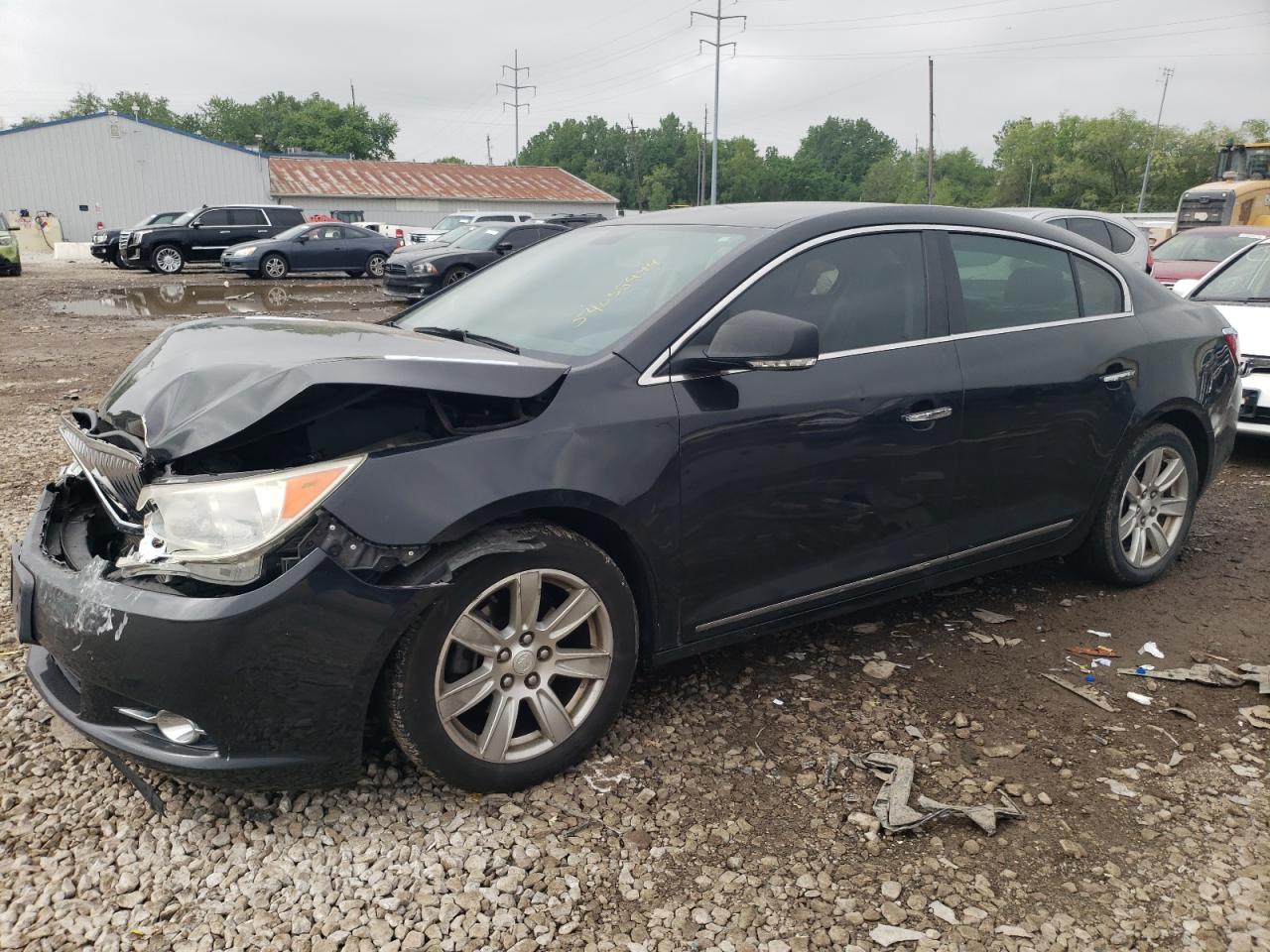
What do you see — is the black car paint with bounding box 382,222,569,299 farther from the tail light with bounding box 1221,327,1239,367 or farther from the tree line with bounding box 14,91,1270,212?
the tree line with bounding box 14,91,1270,212

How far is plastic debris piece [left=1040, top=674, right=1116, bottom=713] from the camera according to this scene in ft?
11.1

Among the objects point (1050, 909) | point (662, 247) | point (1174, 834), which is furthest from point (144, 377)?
point (1174, 834)

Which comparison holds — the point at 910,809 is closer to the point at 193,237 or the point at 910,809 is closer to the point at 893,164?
the point at 193,237

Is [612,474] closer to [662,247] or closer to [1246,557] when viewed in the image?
[662,247]

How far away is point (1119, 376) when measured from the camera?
4.02m

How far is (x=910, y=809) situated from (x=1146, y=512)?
7.83 ft

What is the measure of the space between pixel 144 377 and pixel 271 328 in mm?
418

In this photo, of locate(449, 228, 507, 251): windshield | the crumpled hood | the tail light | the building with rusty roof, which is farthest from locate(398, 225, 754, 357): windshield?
→ the building with rusty roof

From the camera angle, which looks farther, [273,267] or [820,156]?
[820,156]

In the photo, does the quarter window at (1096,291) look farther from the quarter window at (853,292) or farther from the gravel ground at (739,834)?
the gravel ground at (739,834)

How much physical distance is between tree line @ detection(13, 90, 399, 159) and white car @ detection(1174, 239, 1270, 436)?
317ft

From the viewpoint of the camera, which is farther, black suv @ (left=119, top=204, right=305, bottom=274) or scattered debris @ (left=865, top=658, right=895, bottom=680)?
black suv @ (left=119, top=204, right=305, bottom=274)

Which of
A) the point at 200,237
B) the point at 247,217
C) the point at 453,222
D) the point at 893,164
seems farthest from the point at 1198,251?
the point at 893,164

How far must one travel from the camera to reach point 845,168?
111m
